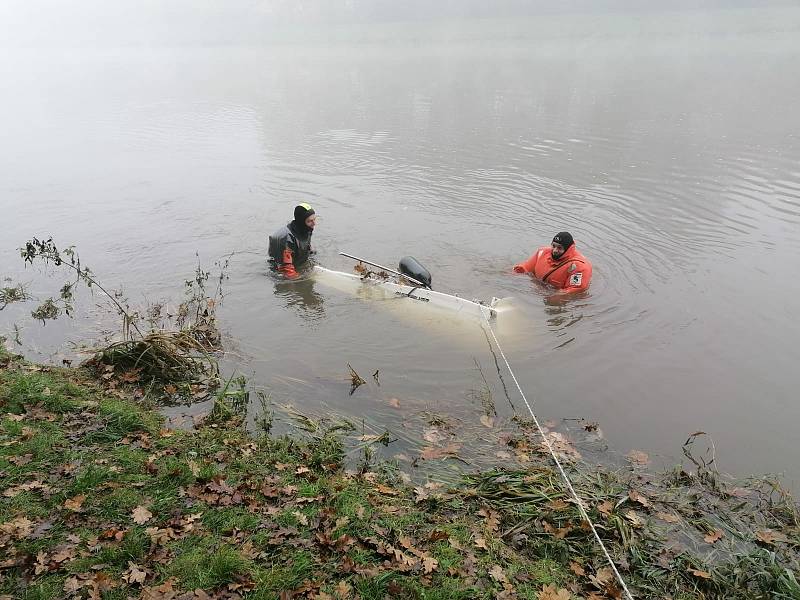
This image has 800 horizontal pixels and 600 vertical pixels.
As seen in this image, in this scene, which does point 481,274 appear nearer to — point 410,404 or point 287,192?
point 410,404

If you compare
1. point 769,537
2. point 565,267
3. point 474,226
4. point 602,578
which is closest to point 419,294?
point 565,267

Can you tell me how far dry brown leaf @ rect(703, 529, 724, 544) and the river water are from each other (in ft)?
4.54

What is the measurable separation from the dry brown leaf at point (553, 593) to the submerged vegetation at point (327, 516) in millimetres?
17

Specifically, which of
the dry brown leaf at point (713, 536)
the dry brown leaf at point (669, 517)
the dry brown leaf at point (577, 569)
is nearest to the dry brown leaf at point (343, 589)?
the dry brown leaf at point (577, 569)

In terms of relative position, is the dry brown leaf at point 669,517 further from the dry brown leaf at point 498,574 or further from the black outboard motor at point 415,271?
the black outboard motor at point 415,271

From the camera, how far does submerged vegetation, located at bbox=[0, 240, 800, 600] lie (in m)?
3.95

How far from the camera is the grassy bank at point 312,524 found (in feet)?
12.9

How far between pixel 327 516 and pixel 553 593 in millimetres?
1919

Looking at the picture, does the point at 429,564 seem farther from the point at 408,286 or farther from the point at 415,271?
the point at 415,271

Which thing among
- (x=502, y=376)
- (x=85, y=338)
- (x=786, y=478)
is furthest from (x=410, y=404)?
(x=85, y=338)

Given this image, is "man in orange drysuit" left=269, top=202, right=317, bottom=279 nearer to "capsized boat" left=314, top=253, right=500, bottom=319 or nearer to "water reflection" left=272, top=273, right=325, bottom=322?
"water reflection" left=272, top=273, right=325, bottom=322

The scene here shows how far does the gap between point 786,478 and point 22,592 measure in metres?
7.34

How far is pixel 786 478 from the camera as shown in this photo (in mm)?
6141

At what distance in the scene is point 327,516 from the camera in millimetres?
4672
